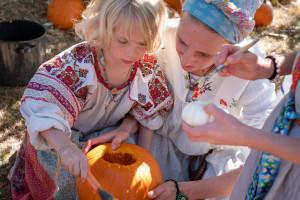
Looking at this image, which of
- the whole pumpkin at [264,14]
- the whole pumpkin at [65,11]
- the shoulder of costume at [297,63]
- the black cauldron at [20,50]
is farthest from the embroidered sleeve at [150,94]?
the whole pumpkin at [264,14]

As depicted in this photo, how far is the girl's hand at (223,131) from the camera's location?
4.25ft

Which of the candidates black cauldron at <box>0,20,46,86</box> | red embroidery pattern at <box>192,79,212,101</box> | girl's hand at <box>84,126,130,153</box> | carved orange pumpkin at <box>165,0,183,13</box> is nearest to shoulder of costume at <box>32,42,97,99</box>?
girl's hand at <box>84,126,130,153</box>

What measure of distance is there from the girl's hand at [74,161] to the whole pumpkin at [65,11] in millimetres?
2262

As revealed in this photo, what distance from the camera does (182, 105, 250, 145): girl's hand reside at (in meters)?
1.30

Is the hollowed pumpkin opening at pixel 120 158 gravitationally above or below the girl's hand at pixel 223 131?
below

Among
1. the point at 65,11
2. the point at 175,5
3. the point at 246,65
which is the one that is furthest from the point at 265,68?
the point at 175,5

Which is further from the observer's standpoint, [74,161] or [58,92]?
[58,92]

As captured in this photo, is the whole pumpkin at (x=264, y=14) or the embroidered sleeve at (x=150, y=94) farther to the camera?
the whole pumpkin at (x=264, y=14)

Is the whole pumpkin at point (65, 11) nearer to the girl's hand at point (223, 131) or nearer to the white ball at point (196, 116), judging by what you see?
the white ball at point (196, 116)

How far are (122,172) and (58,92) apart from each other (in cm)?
45

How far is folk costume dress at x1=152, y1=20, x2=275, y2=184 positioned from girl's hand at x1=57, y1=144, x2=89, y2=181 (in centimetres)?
65

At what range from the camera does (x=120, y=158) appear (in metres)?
2.08

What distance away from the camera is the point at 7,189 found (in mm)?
2449

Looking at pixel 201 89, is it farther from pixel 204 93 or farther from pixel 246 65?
pixel 246 65
